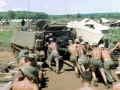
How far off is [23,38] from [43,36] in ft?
6.60

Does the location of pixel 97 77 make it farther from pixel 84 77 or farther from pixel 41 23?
pixel 84 77

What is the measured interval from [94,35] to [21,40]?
172 inches

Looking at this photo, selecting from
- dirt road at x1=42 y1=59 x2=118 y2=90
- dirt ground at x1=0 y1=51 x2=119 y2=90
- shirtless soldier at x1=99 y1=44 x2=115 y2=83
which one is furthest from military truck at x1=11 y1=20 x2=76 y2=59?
shirtless soldier at x1=99 y1=44 x2=115 y2=83

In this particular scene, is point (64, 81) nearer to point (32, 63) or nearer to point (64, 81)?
point (64, 81)

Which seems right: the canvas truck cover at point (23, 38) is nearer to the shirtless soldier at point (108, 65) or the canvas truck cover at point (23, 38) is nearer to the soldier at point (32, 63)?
the soldier at point (32, 63)

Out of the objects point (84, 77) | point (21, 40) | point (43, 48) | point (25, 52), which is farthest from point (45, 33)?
point (84, 77)

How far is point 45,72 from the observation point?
13.5 meters

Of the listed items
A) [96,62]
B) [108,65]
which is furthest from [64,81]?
[108,65]

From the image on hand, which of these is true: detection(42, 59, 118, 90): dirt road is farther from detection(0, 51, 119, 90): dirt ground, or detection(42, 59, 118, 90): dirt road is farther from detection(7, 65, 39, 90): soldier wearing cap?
detection(7, 65, 39, 90): soldier wearing cap

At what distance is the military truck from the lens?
48.8ft

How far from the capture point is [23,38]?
54.2ft

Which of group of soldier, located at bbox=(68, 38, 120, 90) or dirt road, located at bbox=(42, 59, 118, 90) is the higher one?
group of soldier, located at bbox=(68, 38, 120, 90)

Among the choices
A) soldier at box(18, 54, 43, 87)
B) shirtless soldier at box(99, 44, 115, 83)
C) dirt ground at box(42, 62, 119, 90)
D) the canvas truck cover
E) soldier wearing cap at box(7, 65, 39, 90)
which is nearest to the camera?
soldier wearing cap at box(7, 65, 39, 90)

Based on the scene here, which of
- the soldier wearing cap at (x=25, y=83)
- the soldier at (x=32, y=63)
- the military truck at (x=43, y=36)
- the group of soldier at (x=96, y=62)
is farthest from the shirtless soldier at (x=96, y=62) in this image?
the soldier wearing cap at (x=25, y=83)
